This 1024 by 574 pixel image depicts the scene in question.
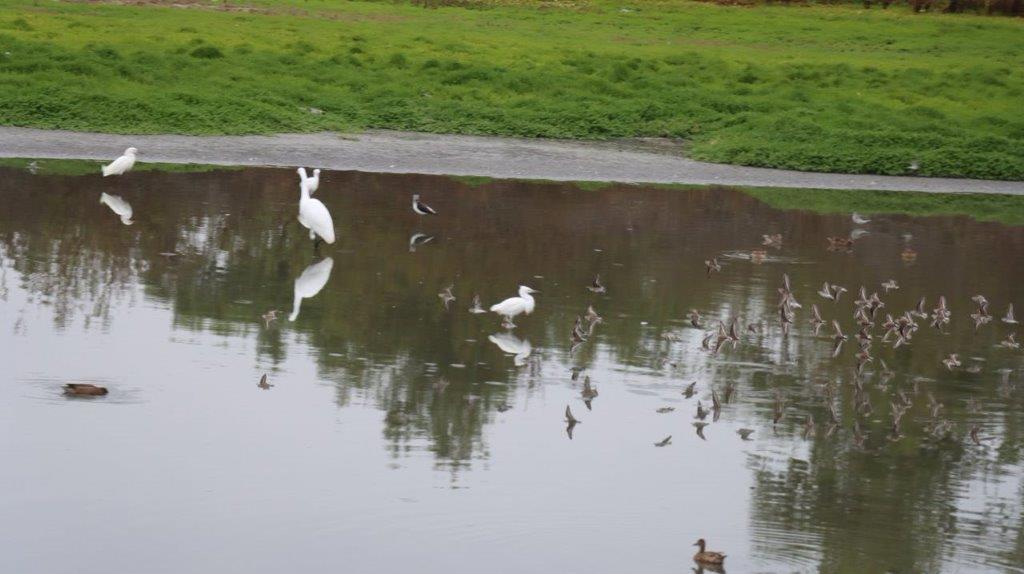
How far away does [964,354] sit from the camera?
11.6 meters

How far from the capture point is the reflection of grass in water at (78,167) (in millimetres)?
18641

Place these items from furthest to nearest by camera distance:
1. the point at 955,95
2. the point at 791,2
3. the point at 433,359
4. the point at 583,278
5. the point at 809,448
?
the point at 791,2 < the point at 955,95 < the point at 583,278 < the point at 433,359 < the point at 809,448

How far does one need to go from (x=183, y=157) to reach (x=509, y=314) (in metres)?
10.3

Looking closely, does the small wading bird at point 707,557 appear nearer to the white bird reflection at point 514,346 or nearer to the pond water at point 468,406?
the pond water at point 468,406

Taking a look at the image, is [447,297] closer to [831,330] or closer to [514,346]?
[514,346]

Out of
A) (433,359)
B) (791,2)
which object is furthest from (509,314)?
(791,2)

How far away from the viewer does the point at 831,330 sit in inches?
482

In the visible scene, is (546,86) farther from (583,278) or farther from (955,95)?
(583,278)

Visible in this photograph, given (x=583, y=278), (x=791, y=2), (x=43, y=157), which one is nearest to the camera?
(x=583, y=278)

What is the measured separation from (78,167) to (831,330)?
10.5 m

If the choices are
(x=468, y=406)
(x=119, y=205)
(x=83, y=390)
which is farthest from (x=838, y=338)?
(x=119, y=205)

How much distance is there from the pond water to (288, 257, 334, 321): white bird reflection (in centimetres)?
5

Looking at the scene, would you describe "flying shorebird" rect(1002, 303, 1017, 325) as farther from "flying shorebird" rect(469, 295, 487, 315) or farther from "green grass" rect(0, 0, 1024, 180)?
"green grass" rect(0, 0, 1024, 180)

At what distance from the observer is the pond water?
7.30m
